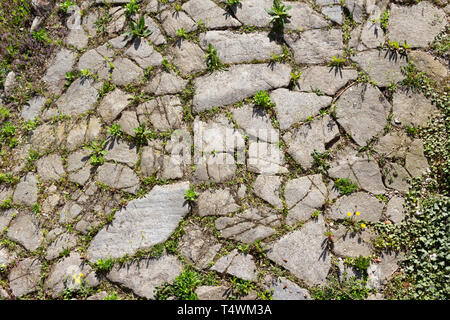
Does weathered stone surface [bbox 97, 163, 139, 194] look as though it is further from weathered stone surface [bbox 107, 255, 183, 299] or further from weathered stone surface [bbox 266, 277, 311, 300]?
weathered stone surface [bbox 266, 277, 311, 300]

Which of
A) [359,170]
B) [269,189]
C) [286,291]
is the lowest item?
[286,291]

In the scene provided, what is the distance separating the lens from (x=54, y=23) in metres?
6.12

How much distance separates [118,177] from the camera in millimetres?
4844

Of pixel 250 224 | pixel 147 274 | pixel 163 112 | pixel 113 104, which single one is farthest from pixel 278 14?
pixel 147 274

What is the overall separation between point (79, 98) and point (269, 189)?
309 centimetres

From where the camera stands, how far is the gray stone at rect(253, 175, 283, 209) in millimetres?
4531

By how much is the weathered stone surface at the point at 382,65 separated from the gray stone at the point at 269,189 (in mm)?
1990

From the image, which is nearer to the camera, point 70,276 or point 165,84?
point 70,276

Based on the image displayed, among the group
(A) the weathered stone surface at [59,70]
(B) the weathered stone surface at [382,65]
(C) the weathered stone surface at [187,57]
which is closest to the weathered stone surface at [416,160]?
(B) the weathered stone surface at [382,65]

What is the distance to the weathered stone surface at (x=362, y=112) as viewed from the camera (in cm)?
479

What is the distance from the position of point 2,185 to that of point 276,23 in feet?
14.8

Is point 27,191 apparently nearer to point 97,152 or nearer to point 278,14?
point 97,152

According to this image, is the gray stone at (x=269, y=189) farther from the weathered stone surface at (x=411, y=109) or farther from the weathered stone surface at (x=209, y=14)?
the weathered stone surface at (x=209, y=14)
